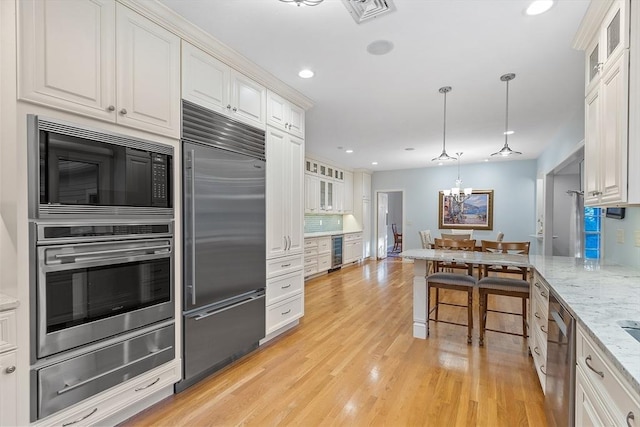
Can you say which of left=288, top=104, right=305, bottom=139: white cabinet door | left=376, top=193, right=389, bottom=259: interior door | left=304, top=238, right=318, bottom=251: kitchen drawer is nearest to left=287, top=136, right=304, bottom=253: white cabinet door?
left=288, top=104, right=305, bottom=139: white cabinet door

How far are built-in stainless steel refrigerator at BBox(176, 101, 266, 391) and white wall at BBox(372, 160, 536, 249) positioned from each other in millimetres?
6335

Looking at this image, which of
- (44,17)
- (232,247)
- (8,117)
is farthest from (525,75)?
(8,117)

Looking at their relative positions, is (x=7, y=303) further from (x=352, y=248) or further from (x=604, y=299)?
(x=352, y=248)

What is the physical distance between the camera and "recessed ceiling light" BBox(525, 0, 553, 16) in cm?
186

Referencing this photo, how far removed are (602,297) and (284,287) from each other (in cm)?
248

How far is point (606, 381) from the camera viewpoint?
1.03m

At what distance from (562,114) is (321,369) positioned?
4.27 metres

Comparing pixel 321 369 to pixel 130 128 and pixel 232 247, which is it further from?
pixel 130 128

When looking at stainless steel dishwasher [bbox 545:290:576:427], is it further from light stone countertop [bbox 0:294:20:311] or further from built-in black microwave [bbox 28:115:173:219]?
light stone countertop [bbox 0:294:20:311]

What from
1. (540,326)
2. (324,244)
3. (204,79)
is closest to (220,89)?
(204,79)

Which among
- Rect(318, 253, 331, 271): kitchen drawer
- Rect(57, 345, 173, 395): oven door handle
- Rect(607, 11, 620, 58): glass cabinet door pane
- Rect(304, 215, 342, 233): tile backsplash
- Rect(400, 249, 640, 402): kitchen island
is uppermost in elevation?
Rect(607, 11, 620, 58): glass cabinet door pane

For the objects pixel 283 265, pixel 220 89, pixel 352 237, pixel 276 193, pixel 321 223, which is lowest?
pixel 352 237

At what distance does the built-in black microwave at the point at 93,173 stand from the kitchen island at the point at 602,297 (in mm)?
2287

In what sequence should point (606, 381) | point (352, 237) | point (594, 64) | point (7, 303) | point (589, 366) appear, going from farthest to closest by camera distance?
point (352, 237), point (594, 64), point (7, 303), point (589, 366), point (606, 381)
